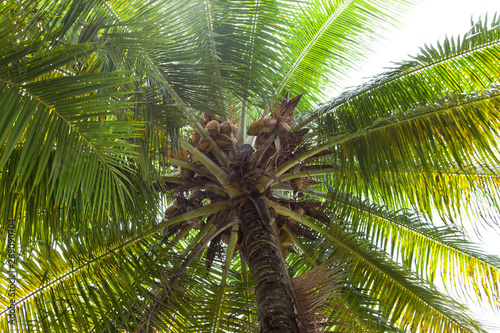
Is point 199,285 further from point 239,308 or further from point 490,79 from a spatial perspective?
point 490,79

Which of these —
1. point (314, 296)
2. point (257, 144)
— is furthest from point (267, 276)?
point (257, 144)

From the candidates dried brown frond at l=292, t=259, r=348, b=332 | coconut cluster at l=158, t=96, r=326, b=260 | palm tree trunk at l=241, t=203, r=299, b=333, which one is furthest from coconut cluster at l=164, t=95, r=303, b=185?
dried brown frond at l=292, t=259, r=348, b=332

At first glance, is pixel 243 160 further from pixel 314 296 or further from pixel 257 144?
pixel 314 296

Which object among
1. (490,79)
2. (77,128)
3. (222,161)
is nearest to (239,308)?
(222,161)

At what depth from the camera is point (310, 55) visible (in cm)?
489

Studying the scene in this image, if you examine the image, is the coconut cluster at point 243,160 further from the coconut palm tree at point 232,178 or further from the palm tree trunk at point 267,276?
the palm tree trunk at point 267,276

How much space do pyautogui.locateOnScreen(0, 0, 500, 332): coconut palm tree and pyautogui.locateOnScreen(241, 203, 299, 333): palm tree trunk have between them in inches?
0.5

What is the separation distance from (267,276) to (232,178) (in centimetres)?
104

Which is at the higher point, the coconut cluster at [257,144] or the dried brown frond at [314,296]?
the coconut cluster at [257,144]

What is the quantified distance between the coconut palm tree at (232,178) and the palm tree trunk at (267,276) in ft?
0.04

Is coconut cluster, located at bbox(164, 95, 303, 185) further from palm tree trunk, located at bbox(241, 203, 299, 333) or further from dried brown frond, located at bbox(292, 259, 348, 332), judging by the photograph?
dried brown frond, located at bbox(292, 259, 348, 332)

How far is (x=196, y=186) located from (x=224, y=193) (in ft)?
0.93

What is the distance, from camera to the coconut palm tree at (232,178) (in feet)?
8.63

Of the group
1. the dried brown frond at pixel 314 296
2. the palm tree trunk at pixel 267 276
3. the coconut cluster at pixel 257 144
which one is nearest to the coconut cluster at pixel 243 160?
the coconut cluster at pixel 257 144
